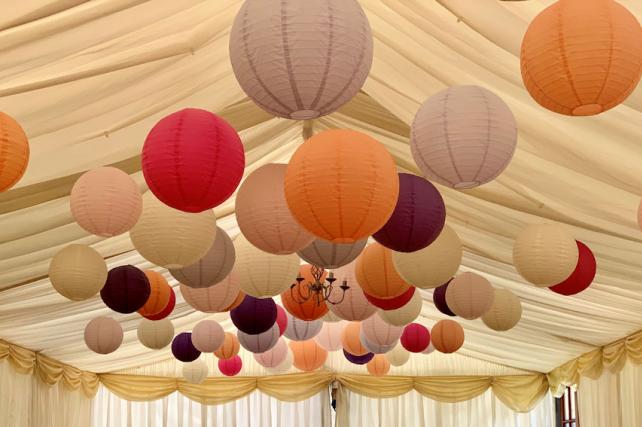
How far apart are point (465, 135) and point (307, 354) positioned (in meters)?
6.38

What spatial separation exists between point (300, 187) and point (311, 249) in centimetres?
144

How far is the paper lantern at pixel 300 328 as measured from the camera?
292 inches

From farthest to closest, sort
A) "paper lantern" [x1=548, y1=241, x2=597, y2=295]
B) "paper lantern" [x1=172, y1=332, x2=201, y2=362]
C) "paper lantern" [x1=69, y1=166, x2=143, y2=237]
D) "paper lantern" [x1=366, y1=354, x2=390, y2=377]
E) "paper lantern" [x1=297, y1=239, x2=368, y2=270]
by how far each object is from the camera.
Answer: "paper lantern" [x1=366, y1=354, x2=390, y2=377], "paper lantern" [x1=172, y1=332, x2=201, y2=362], "paper lantern" [x1=548, y1=241, x2=597, y2=295], "paper lantern" [x1=297, y1=239, x2=368, y2=270], "paper lantern" [x1=69, y1=166, x2=143, y2=237]

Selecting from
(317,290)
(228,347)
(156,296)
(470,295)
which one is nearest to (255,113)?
(317,290)

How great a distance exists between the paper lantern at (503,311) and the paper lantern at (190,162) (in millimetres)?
3417

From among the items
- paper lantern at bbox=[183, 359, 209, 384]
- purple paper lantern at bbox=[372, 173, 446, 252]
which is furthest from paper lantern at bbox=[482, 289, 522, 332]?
paper lantern at bbox=[183, 359, 209, 384]

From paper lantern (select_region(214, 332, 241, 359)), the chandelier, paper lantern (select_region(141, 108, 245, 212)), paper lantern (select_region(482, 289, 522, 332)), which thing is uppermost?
paper lantern (select_region(214, 332, 241, 359))

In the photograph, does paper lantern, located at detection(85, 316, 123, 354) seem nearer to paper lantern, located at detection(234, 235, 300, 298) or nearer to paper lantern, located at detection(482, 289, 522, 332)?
paper lantern, located at detection(234, 235, 300, 298)

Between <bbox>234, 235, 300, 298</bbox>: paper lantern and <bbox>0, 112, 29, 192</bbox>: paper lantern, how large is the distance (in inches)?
69.8

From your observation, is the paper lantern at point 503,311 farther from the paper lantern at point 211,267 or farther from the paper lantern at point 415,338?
the paper lantern at point 211,267

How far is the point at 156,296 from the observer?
19.3 ft

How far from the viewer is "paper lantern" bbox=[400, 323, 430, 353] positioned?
8242mm

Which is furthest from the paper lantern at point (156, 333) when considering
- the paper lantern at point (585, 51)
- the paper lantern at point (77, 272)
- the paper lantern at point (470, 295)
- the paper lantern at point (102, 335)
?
the paper lantern at point (585, 51)

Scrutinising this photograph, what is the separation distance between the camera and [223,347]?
880cm
